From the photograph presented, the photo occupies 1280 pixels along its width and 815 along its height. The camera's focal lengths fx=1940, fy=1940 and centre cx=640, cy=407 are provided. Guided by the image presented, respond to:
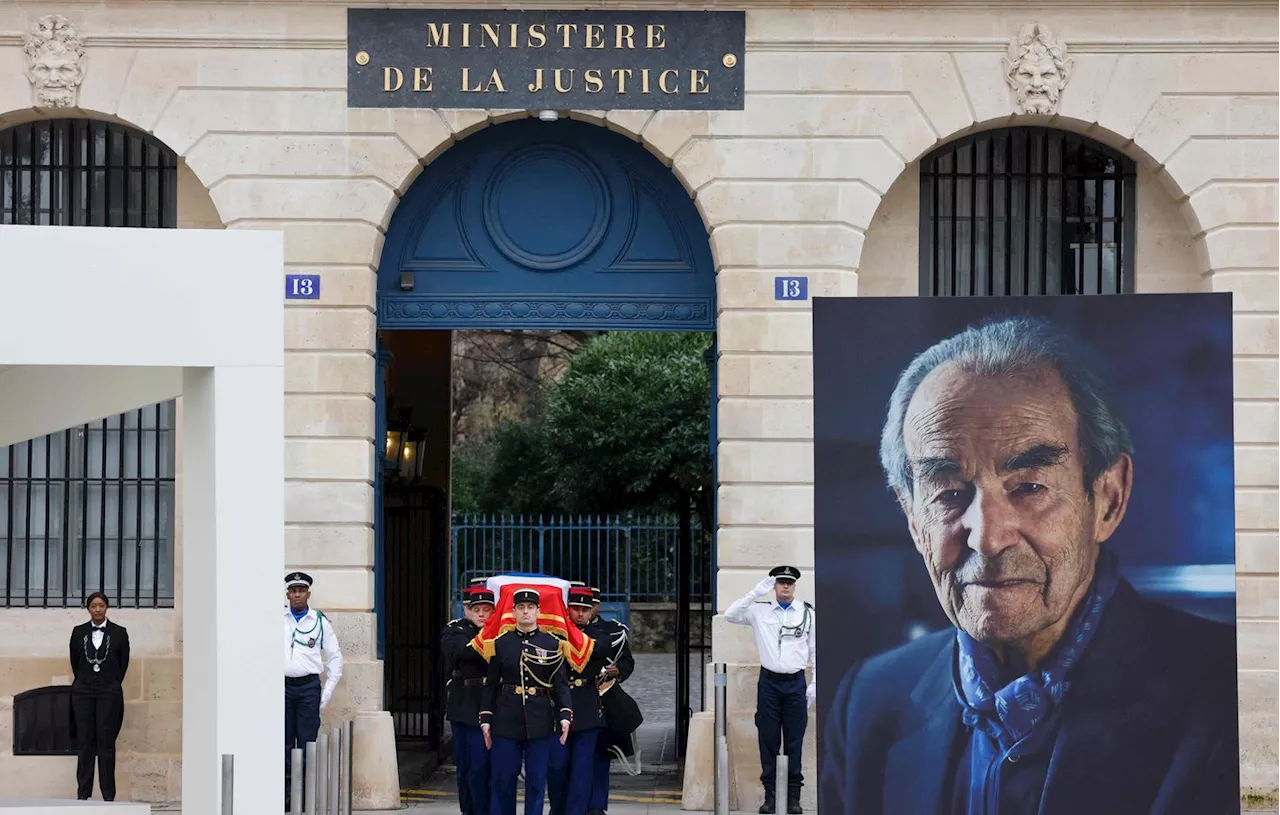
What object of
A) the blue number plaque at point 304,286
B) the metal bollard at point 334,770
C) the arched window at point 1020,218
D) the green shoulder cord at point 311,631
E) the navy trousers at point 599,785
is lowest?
the navy trousers at point 599,785

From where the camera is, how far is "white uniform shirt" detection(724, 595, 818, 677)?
14570mm

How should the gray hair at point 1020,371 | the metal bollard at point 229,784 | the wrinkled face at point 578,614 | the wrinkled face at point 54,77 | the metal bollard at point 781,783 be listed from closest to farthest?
the metal bollard at point 229,784 < the gray hair at point 1020,371 < the metal bollard at point 781,783 < the wrinkled face at point 578,614 < the wrinkled face at point 54,77

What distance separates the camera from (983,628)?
→ 9656mm

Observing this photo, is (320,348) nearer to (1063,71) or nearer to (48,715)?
(48,715)

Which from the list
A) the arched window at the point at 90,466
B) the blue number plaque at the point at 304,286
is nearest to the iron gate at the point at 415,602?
the arched window at the point at 90,466

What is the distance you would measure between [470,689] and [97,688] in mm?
3335

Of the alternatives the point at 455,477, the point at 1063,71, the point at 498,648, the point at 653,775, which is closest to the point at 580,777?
the point at 498,648

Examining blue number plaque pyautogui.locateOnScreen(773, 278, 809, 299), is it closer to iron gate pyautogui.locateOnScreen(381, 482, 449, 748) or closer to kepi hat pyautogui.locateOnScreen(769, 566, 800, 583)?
kepi hat pyautogui.locateOnScreen(769, 566, 800, 583)

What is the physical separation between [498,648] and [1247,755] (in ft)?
20.1

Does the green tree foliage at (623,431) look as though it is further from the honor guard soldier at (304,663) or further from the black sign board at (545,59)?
the honor guard soldier at (304,663)

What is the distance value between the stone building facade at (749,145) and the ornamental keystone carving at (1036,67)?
25 mm

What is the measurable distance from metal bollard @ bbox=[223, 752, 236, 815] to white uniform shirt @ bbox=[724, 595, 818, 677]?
6.93 metres

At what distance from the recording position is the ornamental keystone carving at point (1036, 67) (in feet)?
50.3

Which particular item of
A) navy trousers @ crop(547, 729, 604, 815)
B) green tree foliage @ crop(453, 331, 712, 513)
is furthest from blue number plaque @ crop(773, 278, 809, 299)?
green tree foliage @ crop(453, 331, 712, 513)
